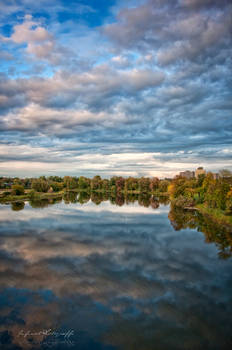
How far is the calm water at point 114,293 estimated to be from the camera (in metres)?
8.90

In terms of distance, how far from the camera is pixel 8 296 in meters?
11.8

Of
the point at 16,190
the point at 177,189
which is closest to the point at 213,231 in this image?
the point at 177,189

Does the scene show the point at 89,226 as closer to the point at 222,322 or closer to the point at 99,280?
the point at 99,280

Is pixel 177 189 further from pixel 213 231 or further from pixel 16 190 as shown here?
pixel 16 190

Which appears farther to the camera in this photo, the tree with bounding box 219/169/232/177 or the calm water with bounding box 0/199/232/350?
the tree with bounding box 219/169/232/177

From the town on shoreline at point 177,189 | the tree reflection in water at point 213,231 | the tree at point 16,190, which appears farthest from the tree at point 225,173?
the tree at point 16,190

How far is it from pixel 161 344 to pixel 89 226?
868 inches

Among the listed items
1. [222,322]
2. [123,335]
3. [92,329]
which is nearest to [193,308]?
[222,322]

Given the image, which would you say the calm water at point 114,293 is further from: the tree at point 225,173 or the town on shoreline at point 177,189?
the tree at point 225,173

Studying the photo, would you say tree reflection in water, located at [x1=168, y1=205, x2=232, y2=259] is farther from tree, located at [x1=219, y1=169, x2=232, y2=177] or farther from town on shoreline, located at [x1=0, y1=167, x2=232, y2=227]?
tree, located at [x1=219, y1=169, x2=232, y2=177]

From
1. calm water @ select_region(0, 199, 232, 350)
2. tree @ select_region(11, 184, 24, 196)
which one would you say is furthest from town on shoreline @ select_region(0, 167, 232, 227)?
calm water @ select_region(0, 199, 232, 350)

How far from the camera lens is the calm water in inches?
350

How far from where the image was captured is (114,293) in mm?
12250

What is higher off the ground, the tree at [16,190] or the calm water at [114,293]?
the tree at [16,190]
